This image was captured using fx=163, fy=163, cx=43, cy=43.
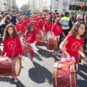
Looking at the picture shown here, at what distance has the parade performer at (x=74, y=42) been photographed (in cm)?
346

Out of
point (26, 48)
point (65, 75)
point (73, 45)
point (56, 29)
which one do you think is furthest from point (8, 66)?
point (56, 29)

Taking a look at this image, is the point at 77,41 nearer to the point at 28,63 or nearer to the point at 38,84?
the point at 38,84

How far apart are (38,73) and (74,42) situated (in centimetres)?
182

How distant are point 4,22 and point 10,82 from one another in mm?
8244

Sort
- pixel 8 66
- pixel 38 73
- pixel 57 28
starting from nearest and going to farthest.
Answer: pixel 8 66 < pixel 38 73 < pixel 57 28

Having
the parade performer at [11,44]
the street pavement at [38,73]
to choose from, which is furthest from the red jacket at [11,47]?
the street pavement at [38,73]

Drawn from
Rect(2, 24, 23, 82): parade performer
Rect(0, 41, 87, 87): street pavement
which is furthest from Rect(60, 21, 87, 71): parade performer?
Rect(2, 24, 23, 82): parade performer

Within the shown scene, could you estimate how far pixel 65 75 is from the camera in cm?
302

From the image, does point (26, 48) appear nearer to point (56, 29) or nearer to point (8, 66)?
point (8, 66)

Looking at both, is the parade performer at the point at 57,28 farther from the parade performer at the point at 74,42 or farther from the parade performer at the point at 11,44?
the parade performer at the point at 74,42

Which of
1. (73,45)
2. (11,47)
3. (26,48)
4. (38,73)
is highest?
(73,45)

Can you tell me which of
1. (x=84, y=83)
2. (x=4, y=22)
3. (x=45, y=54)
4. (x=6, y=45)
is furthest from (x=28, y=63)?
(x=4, y=22)

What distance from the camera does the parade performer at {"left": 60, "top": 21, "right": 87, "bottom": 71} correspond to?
3.46 metres

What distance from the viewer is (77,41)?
3625 mm
